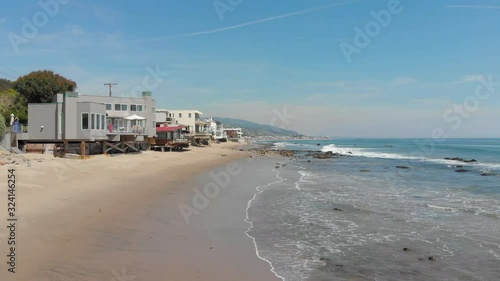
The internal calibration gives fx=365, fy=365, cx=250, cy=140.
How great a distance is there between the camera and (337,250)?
9383 millimetres

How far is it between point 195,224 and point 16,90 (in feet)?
150

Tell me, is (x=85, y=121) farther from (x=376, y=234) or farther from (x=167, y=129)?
(x=376, y=234)

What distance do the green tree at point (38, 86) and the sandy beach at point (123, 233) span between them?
103ft

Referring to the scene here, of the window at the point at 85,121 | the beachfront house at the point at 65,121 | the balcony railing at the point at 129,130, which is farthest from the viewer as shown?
the balcony railing at the point at 129,130

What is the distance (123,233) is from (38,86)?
43249 millimetres

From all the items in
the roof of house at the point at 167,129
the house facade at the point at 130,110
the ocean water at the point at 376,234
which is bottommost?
the ocean water at the point at 376,234

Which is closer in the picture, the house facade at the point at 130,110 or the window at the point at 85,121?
the window at the point at 85,121

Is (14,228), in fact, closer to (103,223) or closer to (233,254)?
(103,223)

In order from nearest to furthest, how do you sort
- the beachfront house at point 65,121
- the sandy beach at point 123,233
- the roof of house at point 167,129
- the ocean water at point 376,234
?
the sandy beach at point 123,233, the ocean water at point 376,234, the beachfront house at point 65,121, the roof of house at point 167,129

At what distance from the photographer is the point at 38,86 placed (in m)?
45.4

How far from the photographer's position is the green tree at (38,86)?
45.1 m
